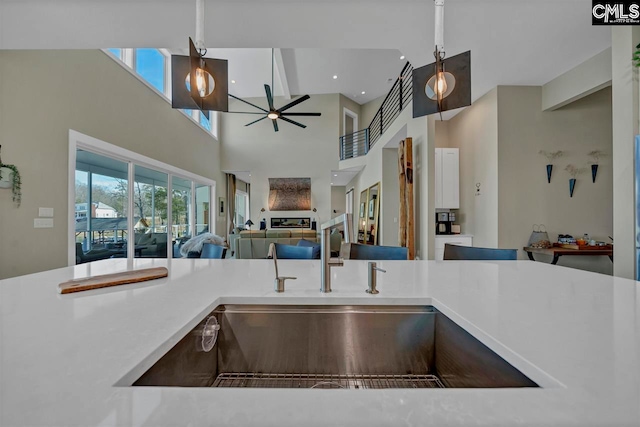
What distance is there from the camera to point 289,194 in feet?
30.8

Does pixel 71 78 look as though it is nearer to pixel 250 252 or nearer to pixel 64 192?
pixel 64 192

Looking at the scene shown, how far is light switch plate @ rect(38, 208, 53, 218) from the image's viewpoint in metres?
2.92

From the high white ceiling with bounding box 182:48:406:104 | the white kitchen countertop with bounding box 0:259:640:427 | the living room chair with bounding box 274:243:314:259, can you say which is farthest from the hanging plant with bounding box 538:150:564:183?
the high white ceiling with bounding box 182:48:406:104

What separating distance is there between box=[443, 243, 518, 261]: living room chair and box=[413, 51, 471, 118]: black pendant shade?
3.44 feet

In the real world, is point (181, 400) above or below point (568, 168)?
below

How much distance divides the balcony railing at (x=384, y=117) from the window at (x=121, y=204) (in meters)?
4.38

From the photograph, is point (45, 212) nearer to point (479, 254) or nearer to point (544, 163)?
point (479, 254)

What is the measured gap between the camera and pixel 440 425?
0.36 m

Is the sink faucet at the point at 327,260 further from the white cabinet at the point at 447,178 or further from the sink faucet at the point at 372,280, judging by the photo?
the white cabinet at the point at 447,178

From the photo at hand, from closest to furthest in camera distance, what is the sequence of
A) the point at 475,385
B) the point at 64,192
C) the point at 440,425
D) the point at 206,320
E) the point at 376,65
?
1. the point at 440,425
2. the point at 475,385
3. the point at 206,320
4. the point at 64,192
5. the point at 376,65

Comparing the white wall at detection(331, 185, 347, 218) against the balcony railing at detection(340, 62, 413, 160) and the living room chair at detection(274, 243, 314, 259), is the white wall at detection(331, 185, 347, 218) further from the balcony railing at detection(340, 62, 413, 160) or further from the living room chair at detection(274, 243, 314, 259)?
the living room chair at detection(274, 243, 314, 259)

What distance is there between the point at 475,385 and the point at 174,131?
6.61 metres

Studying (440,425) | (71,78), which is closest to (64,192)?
(71,78)

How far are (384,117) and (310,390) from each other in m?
6.93
